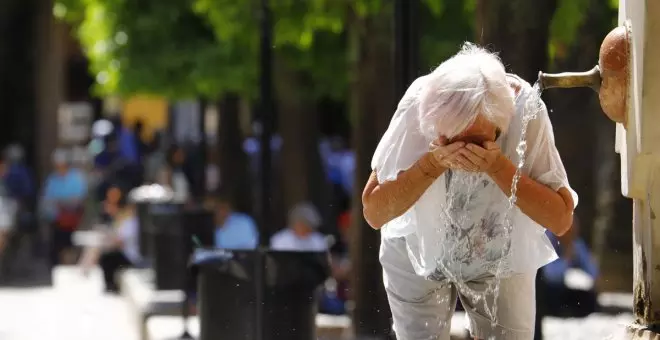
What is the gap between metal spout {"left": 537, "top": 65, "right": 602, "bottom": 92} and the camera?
476 centimetres

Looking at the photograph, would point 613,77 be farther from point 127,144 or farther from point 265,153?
point 127,144

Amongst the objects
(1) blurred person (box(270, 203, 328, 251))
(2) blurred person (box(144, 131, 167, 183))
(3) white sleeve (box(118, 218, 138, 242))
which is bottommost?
(3) white sleeve (box(118, 218, 138, 242))

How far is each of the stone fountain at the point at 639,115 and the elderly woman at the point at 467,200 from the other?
216mm

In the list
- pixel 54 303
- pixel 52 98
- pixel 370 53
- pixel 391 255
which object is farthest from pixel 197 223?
pixel 52 98

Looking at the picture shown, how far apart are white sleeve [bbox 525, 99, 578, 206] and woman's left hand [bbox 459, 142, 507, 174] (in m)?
0.17

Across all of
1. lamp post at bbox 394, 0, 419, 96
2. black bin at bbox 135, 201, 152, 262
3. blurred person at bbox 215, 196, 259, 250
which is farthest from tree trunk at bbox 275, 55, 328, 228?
lamp post at bbox 394, 0, 419, 96

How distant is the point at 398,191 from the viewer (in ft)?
15.1

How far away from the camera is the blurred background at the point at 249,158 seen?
32.7 ft

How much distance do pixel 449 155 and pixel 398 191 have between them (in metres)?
0.25

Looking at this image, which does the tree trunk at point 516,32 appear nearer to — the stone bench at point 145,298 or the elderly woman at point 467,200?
the stone bench at point 145,298

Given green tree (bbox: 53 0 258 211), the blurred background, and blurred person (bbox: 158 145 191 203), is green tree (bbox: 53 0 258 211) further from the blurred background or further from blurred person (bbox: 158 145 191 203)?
blurred person (bbox: 158 145 191 203)

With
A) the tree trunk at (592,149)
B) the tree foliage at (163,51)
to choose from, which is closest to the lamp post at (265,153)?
the tree trunk at (592,149)

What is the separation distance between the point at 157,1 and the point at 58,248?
3.72 meters

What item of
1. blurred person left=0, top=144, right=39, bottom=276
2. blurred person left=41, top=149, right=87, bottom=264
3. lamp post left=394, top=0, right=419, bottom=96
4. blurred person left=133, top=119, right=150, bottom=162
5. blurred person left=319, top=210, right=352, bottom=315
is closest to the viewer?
lamp post left=394, top=0, right=419, bottom=96
